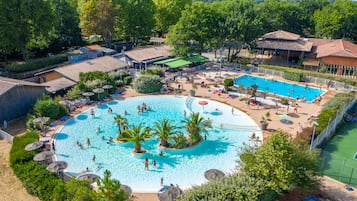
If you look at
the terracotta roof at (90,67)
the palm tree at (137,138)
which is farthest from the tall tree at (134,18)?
the palm tree at (137,138)

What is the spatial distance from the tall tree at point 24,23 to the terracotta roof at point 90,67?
41.5 ft

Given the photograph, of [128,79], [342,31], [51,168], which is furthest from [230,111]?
[342,31]

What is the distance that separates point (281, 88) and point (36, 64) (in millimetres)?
38641

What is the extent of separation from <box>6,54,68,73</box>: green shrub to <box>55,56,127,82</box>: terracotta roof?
1073 centimetres

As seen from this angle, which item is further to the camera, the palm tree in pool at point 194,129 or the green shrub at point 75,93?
the green shrub at point 75,93

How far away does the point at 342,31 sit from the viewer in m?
66.1

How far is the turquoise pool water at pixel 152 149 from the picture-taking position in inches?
868

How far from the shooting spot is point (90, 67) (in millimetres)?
41000

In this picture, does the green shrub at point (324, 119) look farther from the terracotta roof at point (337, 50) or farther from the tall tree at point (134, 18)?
the tall tree at point (134, 18)

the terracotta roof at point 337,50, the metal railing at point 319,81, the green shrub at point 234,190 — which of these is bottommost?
the green shrub at point 234,190

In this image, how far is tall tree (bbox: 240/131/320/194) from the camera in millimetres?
16422

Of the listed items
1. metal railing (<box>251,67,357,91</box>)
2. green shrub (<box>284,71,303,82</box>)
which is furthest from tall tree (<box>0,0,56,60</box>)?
green shrub (<box>284,71,303,82</box>)

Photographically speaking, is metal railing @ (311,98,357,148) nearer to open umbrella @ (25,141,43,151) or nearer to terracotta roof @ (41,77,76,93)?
open umbrella @ (25,141,43,151)

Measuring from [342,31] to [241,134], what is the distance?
171ft
